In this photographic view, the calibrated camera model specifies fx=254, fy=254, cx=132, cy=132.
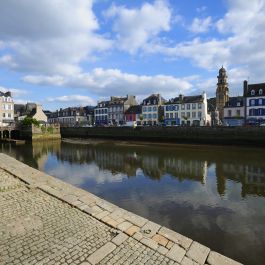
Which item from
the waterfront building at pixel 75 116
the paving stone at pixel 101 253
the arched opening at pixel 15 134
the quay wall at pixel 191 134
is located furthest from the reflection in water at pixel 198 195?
the waterfront building at pixel 75 116

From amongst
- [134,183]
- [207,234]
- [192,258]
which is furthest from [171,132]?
[192,258]

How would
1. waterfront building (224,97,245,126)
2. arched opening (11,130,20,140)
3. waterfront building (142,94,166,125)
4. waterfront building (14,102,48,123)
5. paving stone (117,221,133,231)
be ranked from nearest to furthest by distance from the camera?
paving stone (117,221,133,231)
waterfront building (224,97,245,126)
arched opening (11,130,20,140)
waterfront building (142,94,166,125)
waterfront building (14,102,48,123)

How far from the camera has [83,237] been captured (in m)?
6.14

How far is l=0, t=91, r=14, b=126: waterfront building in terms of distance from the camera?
211 ft

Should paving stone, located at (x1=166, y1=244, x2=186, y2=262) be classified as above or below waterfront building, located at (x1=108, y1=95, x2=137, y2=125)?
below

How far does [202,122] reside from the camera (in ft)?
189

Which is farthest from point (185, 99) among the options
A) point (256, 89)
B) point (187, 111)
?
point (256, 89)

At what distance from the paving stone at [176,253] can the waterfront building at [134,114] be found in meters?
63.1

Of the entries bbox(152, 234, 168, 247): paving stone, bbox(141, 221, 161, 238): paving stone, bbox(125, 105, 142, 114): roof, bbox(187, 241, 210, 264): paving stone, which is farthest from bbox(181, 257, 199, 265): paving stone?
bbox(125, 105, 142, 114): roof

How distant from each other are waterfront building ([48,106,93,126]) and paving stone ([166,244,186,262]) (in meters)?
83.0

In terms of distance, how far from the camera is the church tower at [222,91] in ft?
199

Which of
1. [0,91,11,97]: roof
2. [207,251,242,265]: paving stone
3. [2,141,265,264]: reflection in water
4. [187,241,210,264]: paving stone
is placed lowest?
[2,141,265,264]: reflection in water

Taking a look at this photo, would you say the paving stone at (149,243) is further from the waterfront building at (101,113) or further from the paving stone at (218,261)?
the waterfront building at (101,113)

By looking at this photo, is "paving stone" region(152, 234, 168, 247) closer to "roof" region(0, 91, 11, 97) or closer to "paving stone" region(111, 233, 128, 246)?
"paving stone" region(111, 233, 128, 246)
